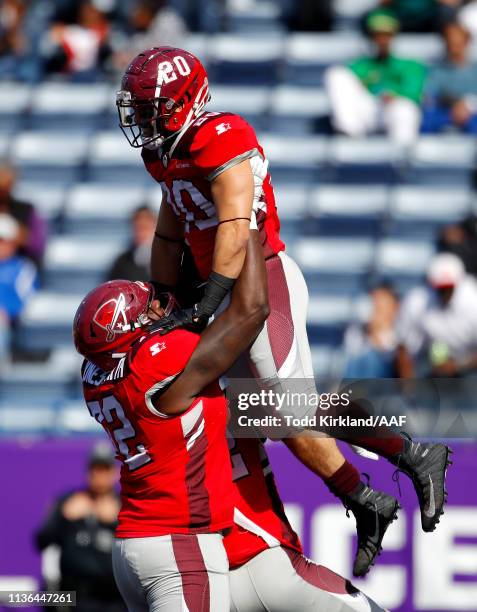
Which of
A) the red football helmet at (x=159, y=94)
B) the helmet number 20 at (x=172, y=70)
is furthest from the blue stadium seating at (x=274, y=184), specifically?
the helmet number 20 at (x=172, y=70)

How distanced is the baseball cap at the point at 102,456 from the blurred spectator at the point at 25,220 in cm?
304

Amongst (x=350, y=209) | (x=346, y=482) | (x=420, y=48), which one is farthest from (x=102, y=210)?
(x=346, y=482)

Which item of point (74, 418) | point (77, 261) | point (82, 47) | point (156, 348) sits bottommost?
point (74, 418)

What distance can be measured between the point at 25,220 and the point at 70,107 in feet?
7.05

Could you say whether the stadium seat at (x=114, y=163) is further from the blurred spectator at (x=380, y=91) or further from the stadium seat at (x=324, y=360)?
the stadium seat at (x=324, y=360)

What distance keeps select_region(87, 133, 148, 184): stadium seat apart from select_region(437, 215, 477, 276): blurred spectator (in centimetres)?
302

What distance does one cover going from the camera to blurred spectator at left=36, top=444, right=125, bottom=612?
7.08 m

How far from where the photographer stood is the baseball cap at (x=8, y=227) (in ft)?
31.4

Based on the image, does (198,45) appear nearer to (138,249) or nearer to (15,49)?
(15,49)

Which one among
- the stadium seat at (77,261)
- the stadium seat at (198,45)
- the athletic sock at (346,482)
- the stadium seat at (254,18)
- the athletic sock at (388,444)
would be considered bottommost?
the stadium seat at (77,261)

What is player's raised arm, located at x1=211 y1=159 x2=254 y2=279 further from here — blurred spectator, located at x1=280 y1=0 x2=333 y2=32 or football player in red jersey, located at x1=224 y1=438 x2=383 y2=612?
blurred spectator, located at x1=280 y1=0 x2=333 y2=32

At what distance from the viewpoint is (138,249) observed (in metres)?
9.13

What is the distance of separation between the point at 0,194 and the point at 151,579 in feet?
19.5

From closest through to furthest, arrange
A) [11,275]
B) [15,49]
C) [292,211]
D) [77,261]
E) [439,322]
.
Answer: [439,322], [11,275], [292,211], [77,261], [15,49]
